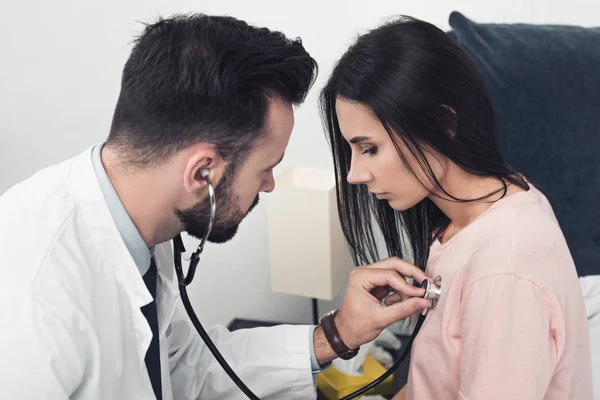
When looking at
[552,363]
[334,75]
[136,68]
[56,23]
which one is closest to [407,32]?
[334,75]

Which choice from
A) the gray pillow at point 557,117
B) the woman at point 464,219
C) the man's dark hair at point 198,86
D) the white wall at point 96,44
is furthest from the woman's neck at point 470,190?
the white wall at point 96,44

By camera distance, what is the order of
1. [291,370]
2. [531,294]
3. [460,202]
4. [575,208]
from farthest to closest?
[575,208]
[291,370]
[460,202]
[531,294]

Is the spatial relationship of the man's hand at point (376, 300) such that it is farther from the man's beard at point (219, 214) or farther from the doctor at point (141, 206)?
the man's beard at point (219, 214)

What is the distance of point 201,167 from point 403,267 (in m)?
0.36

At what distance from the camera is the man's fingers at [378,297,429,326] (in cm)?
106

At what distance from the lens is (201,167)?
102 centimetres

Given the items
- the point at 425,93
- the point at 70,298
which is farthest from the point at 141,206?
the point at 425,93

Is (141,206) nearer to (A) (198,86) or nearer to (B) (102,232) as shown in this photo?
(B) (102,232)

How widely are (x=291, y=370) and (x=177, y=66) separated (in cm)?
63

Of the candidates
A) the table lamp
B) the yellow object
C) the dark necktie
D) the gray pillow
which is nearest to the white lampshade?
the table lamp

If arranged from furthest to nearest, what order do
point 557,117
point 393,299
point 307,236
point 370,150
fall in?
point 307,236
point 557,117
point 393,299
point 370,150

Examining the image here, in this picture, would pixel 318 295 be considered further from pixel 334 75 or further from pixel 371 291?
pixel 334 75

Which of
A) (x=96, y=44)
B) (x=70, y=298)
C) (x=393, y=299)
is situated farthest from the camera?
(x=96, y=44)

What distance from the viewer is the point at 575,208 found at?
1.63 metres
